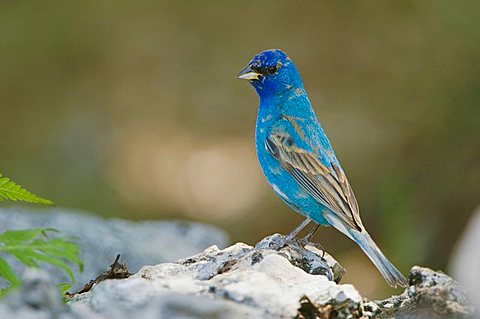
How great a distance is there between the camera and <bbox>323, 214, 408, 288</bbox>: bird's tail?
3.95 meters

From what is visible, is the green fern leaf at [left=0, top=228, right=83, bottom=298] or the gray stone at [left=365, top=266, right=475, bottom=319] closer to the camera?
the green fern leaf at [left=0, top=228, right=83, bottom=298]

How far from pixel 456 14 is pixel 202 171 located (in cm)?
309

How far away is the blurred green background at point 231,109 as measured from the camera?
807 centimetres

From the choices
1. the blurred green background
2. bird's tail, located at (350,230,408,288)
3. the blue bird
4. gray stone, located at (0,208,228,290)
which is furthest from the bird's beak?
the blurred green background

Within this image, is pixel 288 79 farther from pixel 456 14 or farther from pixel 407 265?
pixel 456 14

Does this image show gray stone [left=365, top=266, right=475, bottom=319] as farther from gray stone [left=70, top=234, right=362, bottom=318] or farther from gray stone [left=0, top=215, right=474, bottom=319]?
gray stone [left=70, top=234, right=362, bottom=318]

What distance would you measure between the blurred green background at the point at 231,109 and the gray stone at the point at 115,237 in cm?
225

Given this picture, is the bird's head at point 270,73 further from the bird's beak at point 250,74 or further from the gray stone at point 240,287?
the gray stone at point 240,287

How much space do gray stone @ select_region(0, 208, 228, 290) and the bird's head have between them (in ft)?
3.95

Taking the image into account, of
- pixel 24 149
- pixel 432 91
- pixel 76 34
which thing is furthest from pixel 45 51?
pixel 432 91

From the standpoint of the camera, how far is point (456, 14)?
8773mm

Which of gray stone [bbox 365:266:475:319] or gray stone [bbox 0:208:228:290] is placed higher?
gray stone [bbox 0:208:228:290]

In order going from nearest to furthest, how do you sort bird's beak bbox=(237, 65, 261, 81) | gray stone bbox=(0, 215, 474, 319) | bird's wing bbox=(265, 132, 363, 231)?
gray stone bbox=(0, 215, 474, 319), bird's wing bbox=(265, 132, 363, 231), bird's beak bbox=(237, 65, 261, 81)

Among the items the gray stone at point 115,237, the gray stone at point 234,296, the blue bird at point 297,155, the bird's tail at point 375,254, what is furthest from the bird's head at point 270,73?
the gray stone at point 234,296
